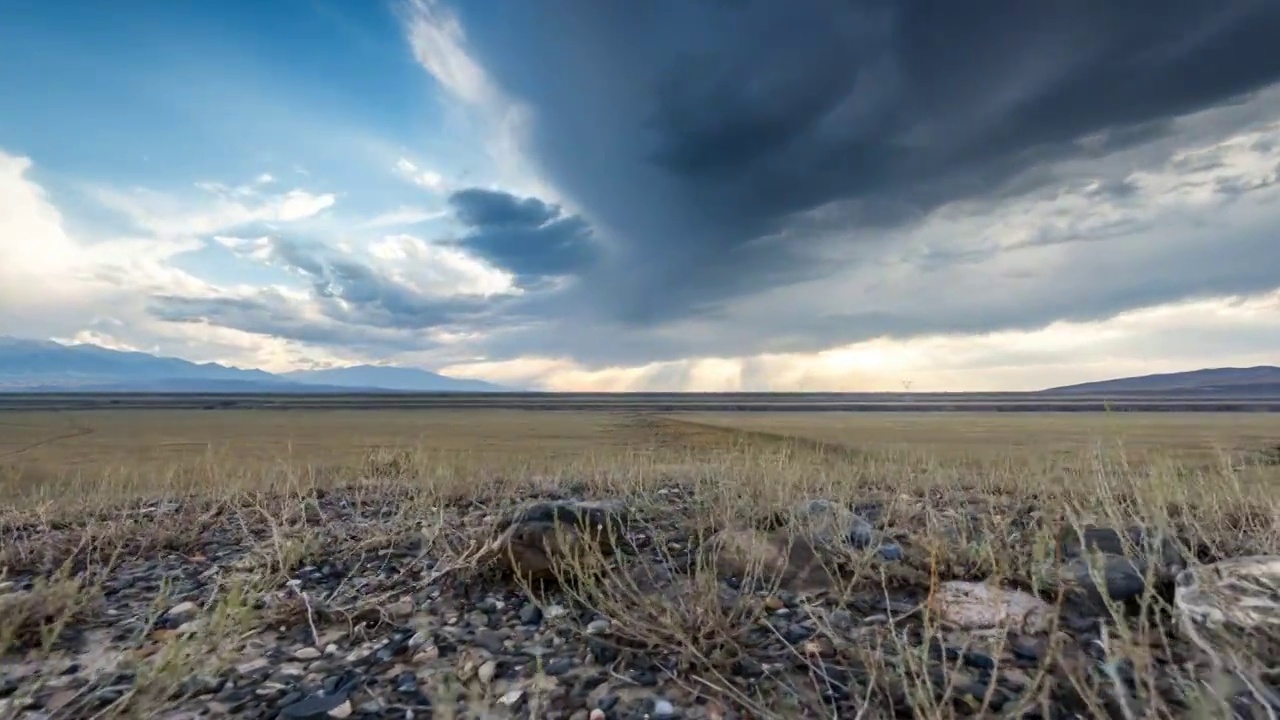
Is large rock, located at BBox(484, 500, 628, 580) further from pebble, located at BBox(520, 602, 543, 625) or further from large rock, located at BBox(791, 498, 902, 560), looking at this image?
large rock, located at BBox(791, 498, 902, 560)

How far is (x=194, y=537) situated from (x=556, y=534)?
3.27 meters

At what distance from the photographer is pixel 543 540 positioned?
13.1 ft

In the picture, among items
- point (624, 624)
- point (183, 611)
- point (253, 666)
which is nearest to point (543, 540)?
point (624, 624)

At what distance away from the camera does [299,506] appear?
5.93m

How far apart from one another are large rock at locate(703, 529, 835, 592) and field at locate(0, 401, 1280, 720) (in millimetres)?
20

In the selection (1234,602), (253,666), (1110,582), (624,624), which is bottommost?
(253,666)

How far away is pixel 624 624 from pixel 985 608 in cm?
173

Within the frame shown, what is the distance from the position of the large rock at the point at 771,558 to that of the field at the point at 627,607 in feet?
0.06

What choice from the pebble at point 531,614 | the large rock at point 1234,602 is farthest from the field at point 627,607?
the large rock at point 1234,602

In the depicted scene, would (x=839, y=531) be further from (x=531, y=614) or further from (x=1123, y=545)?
(x=531, y=614)

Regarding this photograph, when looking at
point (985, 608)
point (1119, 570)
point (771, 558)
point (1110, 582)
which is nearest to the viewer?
point (985, 608)

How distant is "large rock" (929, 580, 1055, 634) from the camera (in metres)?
3.05

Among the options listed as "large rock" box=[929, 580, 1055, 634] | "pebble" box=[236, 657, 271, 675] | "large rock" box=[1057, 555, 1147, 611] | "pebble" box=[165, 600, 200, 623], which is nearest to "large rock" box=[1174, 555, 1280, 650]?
"large rock" box=[1057, 555, 1147, 611]

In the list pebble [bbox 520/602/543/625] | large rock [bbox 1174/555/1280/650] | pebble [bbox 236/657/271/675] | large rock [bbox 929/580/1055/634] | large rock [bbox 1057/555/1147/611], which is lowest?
pebble [bbox 236/657/271/675]
